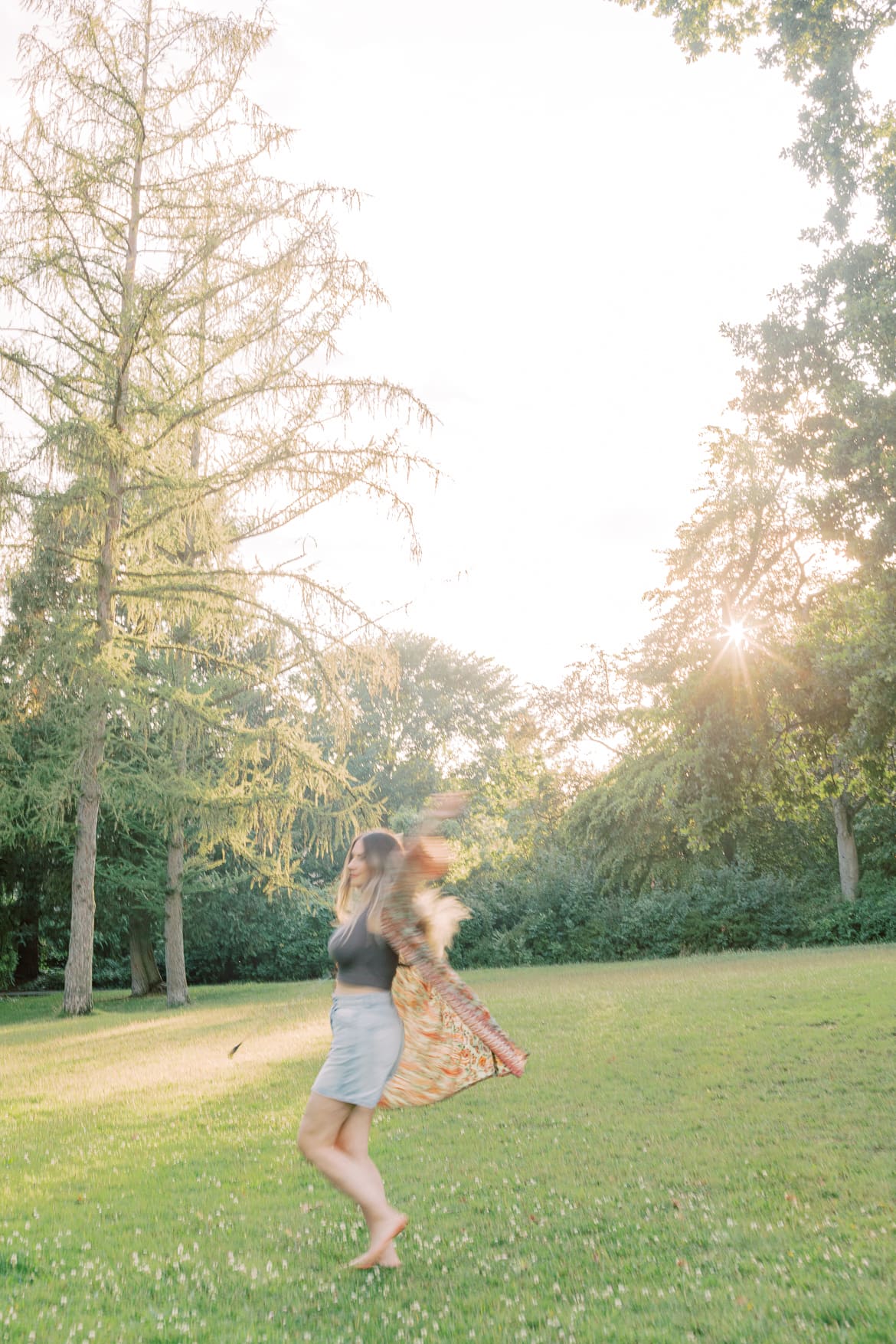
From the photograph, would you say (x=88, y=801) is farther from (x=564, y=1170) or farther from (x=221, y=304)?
(x=564, y=1170)

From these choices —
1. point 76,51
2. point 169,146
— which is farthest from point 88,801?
point 76,51

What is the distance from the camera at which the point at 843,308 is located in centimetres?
1839

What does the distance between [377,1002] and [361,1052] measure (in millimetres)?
228

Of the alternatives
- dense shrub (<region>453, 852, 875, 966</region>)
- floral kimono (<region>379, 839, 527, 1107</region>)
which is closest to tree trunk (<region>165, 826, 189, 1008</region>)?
dense shrub (<region>453, 852, 875, 966</region>)

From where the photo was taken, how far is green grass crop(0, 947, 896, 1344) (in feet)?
14.0

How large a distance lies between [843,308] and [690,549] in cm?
522

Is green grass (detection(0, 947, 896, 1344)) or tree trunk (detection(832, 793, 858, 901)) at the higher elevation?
tree trunk (detection(832, 793, 858, 901))

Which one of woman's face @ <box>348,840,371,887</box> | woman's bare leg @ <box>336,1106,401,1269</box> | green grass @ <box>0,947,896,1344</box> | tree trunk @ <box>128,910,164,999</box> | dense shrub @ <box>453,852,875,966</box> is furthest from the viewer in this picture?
tree trunk @ <box>128,910,164,999</box>

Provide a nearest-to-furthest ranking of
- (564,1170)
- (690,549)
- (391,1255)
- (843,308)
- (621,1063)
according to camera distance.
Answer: (391,1255) < (564,1170) < (621,1063) < (843,308) < (690,549)

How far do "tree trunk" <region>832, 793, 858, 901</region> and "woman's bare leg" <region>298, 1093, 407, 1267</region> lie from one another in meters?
30.0

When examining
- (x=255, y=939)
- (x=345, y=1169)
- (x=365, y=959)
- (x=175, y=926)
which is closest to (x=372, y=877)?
(x=365, y=959)

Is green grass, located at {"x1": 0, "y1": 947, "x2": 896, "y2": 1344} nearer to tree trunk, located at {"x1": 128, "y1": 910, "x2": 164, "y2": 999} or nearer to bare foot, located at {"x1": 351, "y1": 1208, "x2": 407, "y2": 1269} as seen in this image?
bare foot, located at {"x1": 351, "y1": 1208, "x2": 407, "y2": 1269}

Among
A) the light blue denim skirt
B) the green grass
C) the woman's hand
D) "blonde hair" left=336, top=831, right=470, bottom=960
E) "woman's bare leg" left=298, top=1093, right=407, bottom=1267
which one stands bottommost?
the green grass

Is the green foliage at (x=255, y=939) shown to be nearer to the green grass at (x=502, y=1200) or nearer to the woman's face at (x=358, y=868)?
the green grass at (x=502, y=1200)
